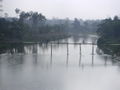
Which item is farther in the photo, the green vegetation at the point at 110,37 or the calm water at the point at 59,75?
A: the green vegetation at the point at 110,37

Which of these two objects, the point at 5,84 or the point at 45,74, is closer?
the point at 5,84

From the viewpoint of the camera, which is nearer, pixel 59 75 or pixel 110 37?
pixel 59 75

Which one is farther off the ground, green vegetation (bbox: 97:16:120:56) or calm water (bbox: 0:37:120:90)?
green vegetation (bbox: 97:16:120:56)

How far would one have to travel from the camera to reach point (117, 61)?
40.6ft

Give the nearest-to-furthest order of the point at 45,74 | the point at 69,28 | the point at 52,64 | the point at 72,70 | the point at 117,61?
the point at 45,74
the point at 72,70
the point at 52,64
the point at 117,61
the point at 69,28

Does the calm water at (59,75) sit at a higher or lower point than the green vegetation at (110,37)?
lower

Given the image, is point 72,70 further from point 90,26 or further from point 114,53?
point 90,26

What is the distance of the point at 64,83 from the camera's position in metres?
8.06

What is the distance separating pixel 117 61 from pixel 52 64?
10.1 ft

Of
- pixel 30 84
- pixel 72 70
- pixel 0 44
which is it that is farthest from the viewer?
pixel 0 44

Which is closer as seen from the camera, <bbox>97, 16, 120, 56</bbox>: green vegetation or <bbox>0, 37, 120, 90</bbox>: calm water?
<bbox>0, 37, 120, 90</bbox>: calm water

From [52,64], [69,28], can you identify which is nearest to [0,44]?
[52,64]

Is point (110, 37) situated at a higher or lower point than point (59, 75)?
higher

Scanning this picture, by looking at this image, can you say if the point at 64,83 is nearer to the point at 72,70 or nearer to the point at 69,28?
the point at 72,70
